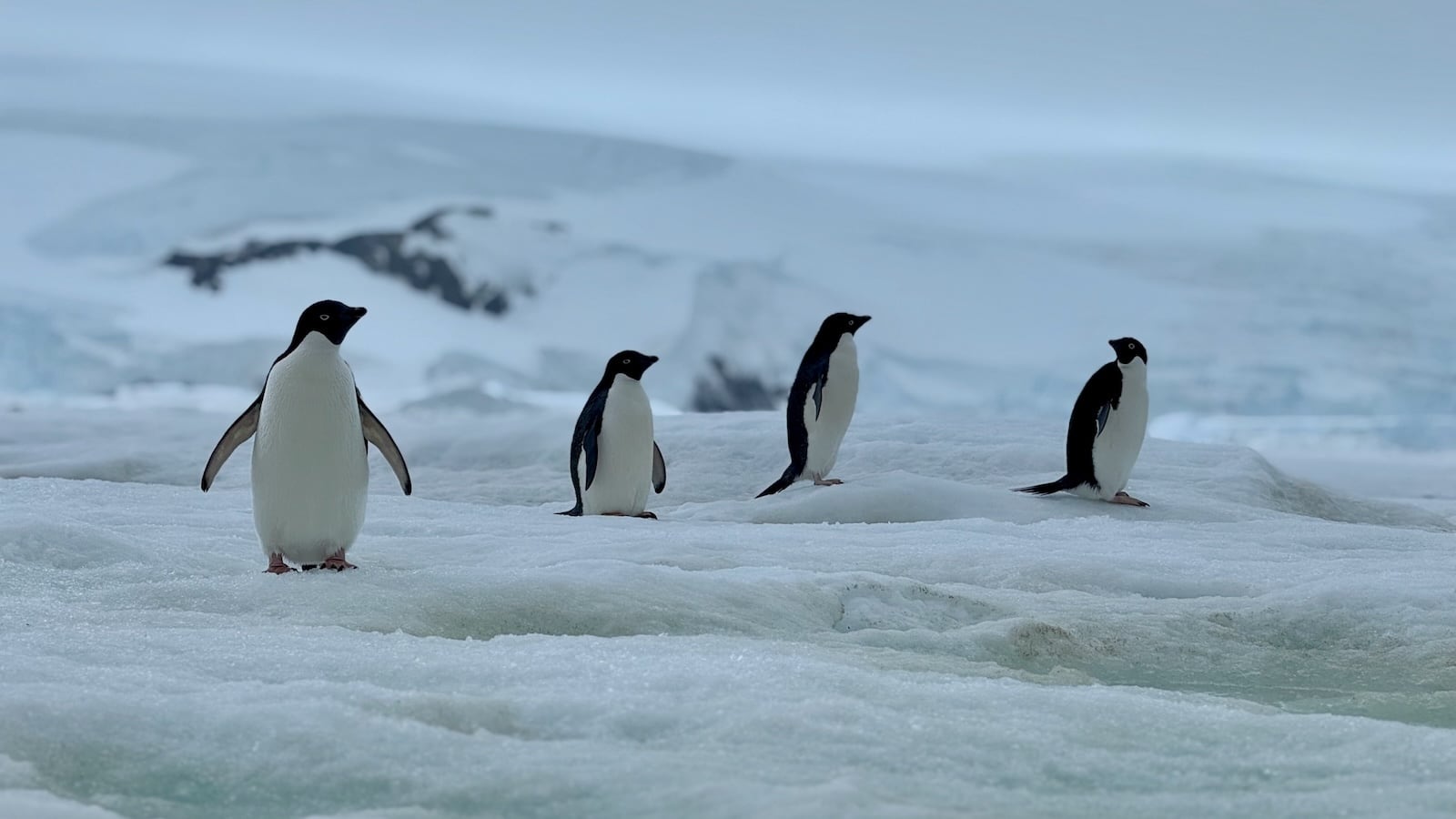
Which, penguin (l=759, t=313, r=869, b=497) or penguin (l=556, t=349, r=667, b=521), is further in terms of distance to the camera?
penguin (l=759, t=313, r=869, b=497)

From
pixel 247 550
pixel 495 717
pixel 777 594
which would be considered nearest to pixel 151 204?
pixel 247 550

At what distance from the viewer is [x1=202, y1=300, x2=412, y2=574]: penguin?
147 inches

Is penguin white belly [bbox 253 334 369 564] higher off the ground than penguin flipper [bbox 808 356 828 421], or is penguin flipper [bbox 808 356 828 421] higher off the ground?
penguin flipper [bbox 808 356 828 421]

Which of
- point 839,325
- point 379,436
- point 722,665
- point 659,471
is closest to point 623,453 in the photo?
point 659,471

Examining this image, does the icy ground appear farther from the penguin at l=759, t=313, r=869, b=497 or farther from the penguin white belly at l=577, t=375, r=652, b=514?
the penguin at l=759, t=313, r=869, b=497

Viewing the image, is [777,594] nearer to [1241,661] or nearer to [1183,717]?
[1241,661]

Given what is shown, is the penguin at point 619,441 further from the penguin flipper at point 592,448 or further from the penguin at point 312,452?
the penguin at point 312,452

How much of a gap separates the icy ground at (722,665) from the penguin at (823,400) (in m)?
1.15

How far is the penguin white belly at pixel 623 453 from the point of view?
632cm

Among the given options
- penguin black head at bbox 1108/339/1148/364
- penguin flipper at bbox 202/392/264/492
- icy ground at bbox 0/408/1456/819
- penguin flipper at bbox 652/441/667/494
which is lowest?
icy ground at bbox 0/408/1456/819

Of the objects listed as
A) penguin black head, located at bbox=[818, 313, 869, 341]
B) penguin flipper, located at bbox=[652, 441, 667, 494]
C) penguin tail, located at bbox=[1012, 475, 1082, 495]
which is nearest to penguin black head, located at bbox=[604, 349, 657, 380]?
penguin flipper, located at bbox=[652, 441, 667, 494]

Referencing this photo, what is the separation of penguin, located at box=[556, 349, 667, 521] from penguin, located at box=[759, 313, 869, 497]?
1062 millimetres

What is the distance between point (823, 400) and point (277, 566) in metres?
4.07

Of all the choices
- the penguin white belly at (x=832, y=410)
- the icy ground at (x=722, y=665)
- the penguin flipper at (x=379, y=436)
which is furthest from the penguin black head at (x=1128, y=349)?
the penguin flipper at (x=379, y=436)
